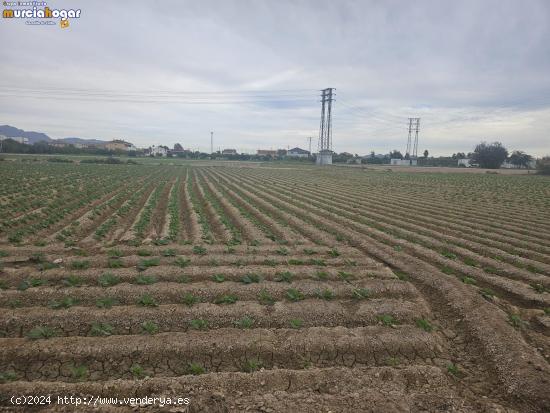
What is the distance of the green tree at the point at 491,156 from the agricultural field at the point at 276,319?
11036 centimetres

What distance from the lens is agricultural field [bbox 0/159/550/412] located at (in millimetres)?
4809

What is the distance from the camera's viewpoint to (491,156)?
348 ft

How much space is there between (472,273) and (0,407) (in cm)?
1089

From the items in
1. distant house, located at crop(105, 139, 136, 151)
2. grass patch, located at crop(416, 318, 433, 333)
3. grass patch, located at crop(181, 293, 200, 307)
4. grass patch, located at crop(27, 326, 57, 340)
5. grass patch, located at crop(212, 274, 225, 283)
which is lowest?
grass patch, located at crop(416, 318, 433, 333)

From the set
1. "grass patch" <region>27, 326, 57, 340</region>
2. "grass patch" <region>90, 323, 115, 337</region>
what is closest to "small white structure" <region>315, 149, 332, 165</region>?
"grass patch" <region>90, 323, 115, 337</region>

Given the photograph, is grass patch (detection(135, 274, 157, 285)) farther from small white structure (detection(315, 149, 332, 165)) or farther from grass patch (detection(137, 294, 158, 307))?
small white structure (detection(315, 149, 332, 165))

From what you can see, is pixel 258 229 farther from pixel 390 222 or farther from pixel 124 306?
pixel 124 306

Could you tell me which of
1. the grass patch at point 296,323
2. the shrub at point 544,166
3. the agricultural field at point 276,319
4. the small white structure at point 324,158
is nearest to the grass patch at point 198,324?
the agricultural field at point 276,319

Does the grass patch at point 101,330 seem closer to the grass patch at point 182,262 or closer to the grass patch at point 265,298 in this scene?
the grass patch at point 265,298

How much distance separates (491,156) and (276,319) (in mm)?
122474

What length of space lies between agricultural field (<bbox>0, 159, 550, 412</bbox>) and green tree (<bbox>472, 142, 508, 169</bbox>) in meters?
110

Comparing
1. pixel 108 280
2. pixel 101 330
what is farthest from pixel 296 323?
pixel 108 280

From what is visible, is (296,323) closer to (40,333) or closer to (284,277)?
(284,277)

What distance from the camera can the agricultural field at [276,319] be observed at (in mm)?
4809
